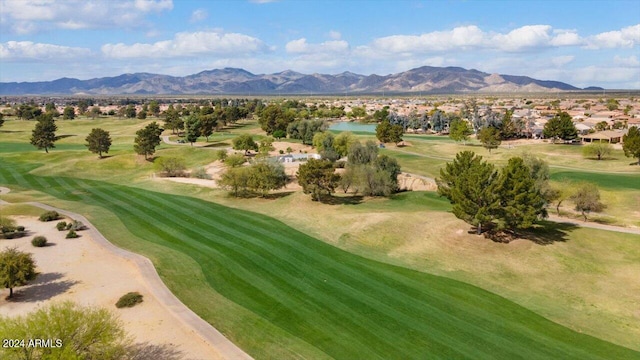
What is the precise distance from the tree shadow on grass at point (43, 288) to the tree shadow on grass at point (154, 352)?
13.0 meters

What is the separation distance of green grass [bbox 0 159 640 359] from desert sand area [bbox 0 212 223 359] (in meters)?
2.59

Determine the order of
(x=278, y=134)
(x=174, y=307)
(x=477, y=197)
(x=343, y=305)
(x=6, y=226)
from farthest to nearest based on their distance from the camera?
(x=278, y=134)
(x=6, y=226)
(x=477, y=197)
(x=343, y=305)
(x=174, y=307)

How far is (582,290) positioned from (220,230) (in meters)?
38.5

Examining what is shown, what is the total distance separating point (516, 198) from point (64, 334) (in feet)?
133

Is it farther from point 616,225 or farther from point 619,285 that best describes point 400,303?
point 616,225

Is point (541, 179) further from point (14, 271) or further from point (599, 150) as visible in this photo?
point (599, 150)

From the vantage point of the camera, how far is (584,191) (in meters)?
56.7

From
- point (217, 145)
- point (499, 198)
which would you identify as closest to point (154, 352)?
point (499, 198)

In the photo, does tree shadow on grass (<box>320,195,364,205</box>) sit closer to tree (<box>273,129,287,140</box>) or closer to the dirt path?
the dirt path

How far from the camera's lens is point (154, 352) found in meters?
25.9

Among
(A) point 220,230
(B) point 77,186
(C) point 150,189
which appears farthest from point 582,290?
(B) point 77,186

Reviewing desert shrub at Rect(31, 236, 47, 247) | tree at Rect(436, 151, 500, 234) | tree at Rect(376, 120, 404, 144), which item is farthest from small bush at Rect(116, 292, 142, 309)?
tree at Rect(376, 120, 404, 144)

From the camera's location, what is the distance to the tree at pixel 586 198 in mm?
56375

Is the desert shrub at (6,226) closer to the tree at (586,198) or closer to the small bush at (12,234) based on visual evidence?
the small bush at (12,234)
